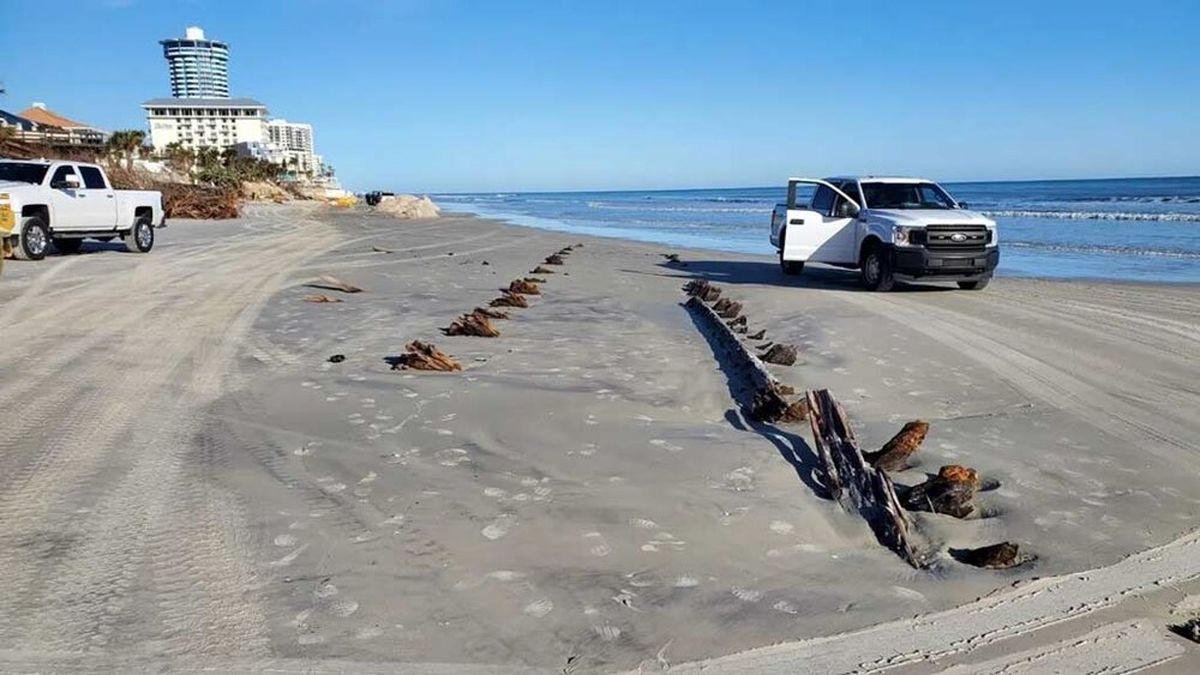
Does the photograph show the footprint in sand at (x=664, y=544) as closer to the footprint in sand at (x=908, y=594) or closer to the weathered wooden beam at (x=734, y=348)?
the footprint in sand at (x=908, y=594)

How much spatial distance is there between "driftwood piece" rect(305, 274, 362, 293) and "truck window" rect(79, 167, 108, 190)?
6.75m

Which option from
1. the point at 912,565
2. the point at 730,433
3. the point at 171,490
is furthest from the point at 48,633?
the point at 730,433

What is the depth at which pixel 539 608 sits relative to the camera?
3.06 meters

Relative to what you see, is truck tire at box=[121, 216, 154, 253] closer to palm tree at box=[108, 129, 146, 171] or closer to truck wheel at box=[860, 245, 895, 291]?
truck wheel at box=[860, 245, 895, 291]

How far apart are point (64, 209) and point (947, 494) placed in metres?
16.5

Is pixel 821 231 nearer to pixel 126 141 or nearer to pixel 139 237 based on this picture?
pixel 139 237

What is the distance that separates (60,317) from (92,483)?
5887 mm

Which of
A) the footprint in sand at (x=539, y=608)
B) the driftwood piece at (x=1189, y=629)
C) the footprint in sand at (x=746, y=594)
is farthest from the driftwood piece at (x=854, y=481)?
the footprint in sand at (x=539, y=608)

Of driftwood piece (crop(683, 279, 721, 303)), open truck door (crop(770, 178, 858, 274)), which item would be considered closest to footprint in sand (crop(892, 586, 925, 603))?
driftwood piece (crop(683, 279, 721, 303))

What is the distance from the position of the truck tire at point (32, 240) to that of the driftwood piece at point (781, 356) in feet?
44.2

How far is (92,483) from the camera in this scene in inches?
164

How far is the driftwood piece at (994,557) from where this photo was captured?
11.2 feet

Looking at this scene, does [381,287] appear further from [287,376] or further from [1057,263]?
[1057,263]

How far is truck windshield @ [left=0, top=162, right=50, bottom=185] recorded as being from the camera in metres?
15.1
